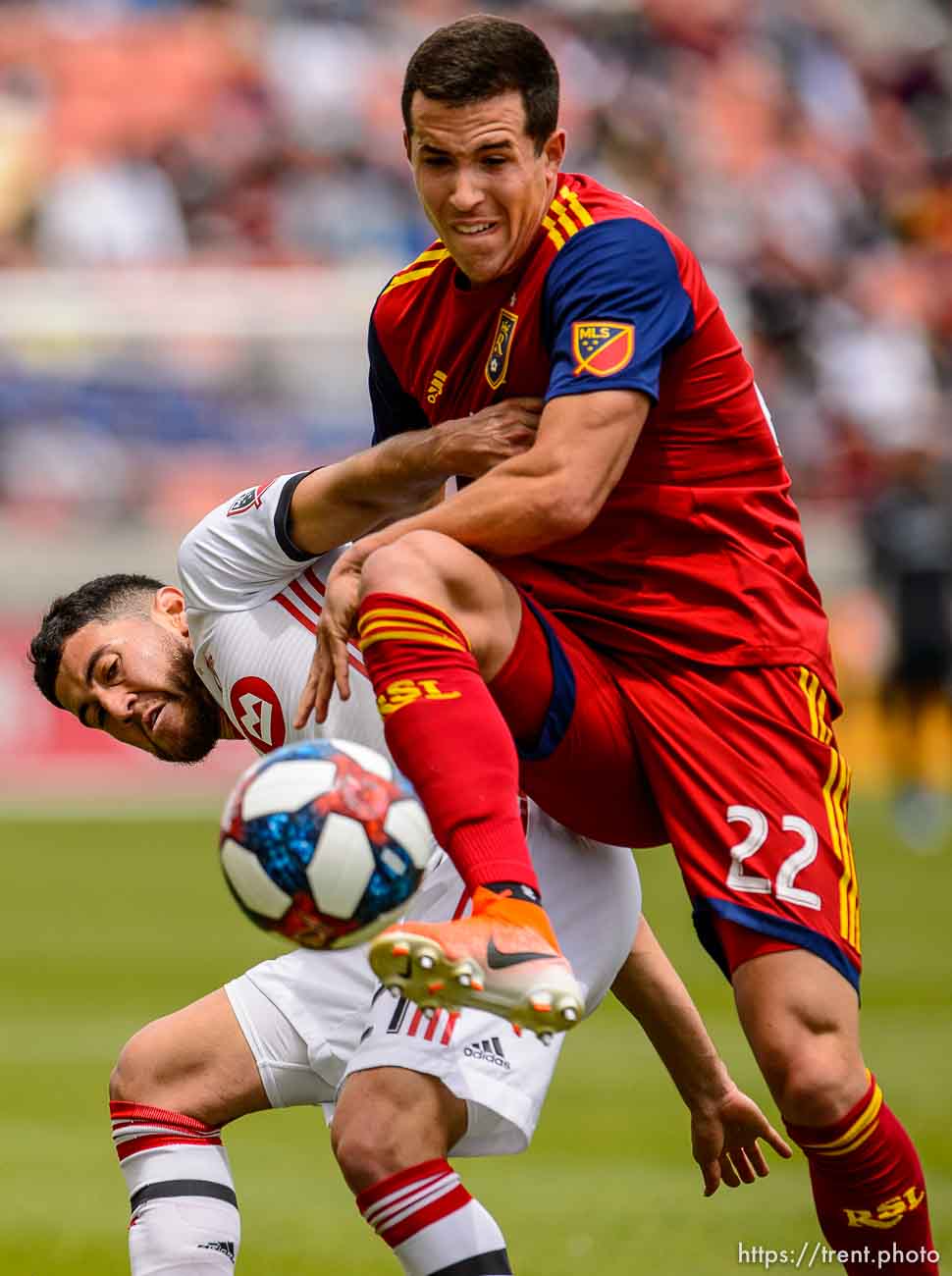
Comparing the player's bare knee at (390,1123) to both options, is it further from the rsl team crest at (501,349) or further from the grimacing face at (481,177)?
the grimacing face at (481,177)

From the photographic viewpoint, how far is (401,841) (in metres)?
3.72

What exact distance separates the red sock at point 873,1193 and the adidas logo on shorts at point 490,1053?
0.58 m

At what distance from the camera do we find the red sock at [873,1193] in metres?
4.18

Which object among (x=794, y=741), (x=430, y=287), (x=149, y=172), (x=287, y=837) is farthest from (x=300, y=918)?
(x=149, y=172)

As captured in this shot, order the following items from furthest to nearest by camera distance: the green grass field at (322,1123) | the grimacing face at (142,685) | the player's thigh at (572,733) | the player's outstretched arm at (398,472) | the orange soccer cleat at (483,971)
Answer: the green grass field at (322,1123) → the grimacing face at (142,685) → the player's outstretched arm at (398,472) → the player's thigh at (572,733) → the orange soccer cleat at (483,971)

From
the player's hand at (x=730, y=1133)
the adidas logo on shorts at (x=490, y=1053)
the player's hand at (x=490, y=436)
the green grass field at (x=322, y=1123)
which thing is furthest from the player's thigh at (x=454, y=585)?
the green grass field at (x=322, y=1123)

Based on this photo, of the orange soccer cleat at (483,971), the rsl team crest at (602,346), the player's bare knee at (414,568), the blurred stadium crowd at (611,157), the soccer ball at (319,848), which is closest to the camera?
the orange soccer cleat at (483,971)

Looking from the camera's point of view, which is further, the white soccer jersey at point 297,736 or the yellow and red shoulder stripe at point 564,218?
the white soccer jersey at point 297,736

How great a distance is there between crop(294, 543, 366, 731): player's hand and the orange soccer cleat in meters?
0.70

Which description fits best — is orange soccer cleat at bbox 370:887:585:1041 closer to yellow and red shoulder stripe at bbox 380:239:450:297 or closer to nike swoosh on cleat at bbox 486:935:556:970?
nike swoosh on cleat at bbox 486:935:556:970

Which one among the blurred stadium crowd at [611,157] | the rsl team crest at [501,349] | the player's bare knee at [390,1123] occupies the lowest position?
the player's bare knee at [390,1123]

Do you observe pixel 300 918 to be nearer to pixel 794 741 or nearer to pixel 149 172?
pixel 794 741

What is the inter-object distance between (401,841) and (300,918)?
224 mm

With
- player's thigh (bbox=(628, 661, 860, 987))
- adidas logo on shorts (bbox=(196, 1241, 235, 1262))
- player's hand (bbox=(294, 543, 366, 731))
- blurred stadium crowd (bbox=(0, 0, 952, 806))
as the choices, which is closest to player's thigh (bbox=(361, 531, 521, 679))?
player's hand (bbox=(294, 543, 366, 731))
